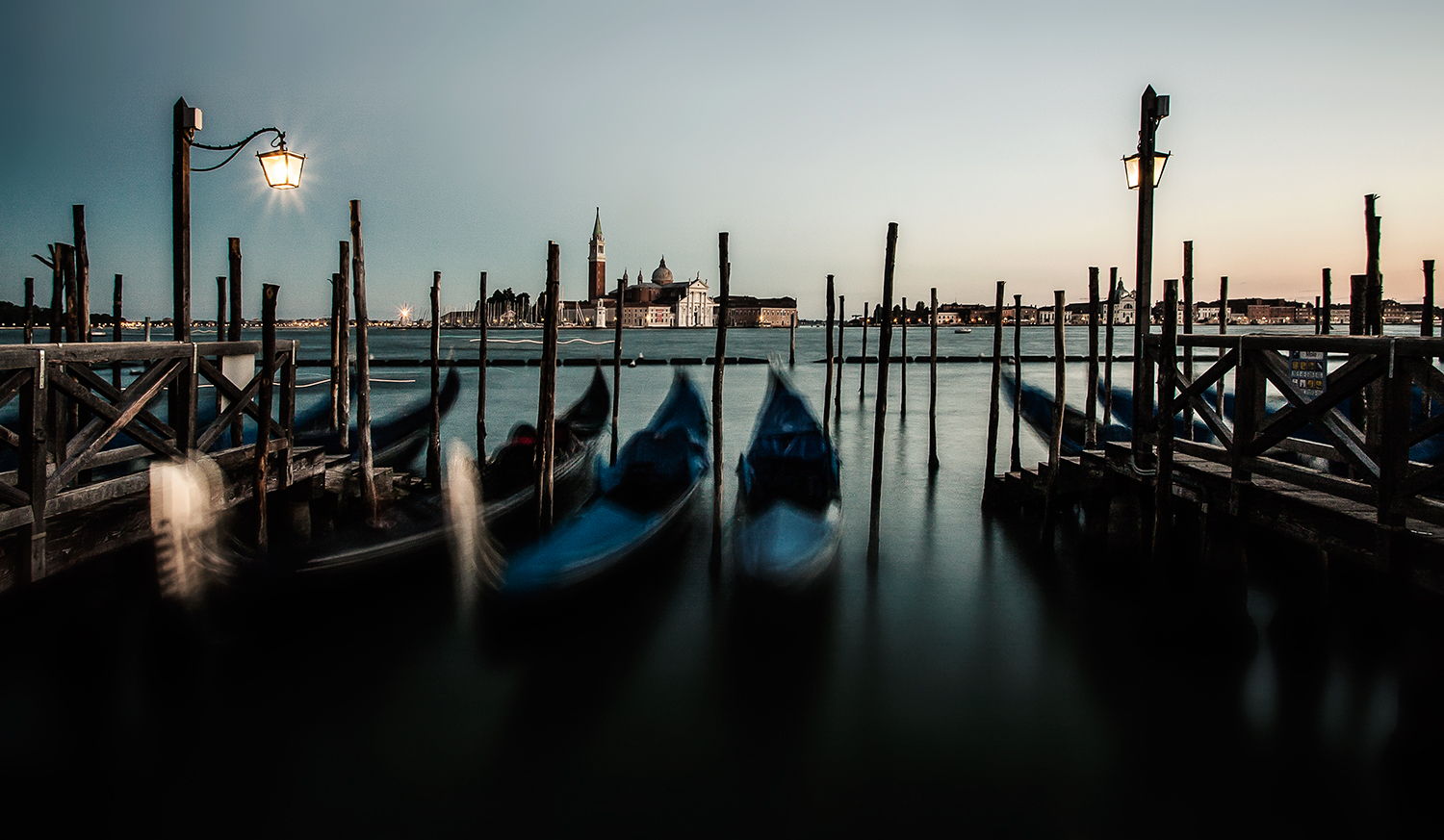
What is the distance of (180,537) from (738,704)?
340cm

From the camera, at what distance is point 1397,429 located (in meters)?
3.89

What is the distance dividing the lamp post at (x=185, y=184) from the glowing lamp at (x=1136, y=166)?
4.92 metres

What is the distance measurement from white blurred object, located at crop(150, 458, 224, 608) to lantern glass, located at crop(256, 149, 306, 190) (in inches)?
73.0

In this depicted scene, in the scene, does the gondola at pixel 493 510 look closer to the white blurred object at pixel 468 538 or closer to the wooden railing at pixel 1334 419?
the white blurred object at pixel 468 538

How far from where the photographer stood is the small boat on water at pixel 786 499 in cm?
577

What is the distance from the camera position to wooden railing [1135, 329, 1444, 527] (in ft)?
12.6

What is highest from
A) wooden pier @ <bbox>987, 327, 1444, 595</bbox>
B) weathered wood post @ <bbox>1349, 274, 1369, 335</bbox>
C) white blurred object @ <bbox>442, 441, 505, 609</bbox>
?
weathered wood post @ <bbox>1349, 274, 1369, 335</bbox>

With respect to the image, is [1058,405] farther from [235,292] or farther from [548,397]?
[235,292]

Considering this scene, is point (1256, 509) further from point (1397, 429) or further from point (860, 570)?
point (860, 570)

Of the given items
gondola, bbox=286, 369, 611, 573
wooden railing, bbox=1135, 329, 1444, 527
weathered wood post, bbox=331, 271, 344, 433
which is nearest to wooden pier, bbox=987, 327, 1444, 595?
wooden railing, bbox=1135, 329, 1444, 527

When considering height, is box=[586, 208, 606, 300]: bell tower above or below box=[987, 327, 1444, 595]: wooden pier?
above

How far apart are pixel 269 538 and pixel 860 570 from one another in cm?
432

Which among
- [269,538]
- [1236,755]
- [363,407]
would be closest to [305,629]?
[269,538]

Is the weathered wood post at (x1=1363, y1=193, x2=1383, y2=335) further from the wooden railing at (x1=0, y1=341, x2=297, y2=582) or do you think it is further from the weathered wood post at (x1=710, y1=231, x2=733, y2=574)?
the wooden railing at (x1=0, y1=341, x2=297, y2=582)
